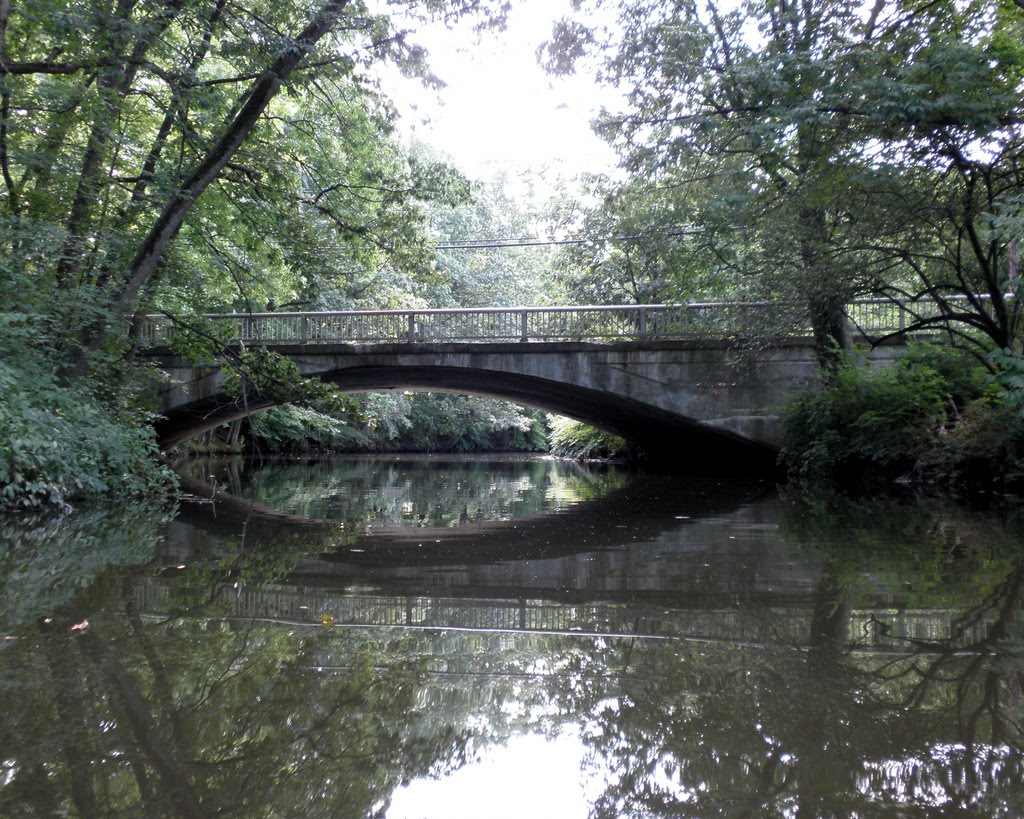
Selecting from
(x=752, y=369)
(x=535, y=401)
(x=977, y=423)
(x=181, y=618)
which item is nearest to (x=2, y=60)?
(x=181, y=618)

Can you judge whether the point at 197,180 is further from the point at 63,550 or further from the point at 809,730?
the point at 809,730

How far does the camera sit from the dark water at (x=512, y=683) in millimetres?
1890

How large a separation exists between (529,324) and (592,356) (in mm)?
1363

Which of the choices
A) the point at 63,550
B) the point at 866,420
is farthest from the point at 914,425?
the point at 63,550

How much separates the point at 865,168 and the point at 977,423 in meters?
3.59

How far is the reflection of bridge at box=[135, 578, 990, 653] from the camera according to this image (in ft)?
10.3

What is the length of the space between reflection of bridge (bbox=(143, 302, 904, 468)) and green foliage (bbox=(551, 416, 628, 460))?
23.9ft

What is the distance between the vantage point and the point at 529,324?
53.4ft

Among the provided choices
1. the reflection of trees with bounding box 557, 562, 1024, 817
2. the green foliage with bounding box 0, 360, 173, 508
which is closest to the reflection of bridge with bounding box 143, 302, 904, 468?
the green foliage with bounding box 0, 360, 173, 508

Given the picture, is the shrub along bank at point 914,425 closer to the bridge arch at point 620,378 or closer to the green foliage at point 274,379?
the bridge arch at point 620,378

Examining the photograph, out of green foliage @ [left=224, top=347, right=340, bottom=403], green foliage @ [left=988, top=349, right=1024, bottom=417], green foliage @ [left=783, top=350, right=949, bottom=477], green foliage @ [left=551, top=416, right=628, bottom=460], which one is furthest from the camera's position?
green foliage @ [left=551, top=416, right=628, bottom=460]

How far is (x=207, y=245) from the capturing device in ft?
39.1

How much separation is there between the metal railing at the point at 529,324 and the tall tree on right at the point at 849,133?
210 cm

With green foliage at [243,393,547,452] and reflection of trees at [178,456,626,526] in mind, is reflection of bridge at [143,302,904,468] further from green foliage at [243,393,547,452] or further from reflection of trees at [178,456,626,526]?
green foliage at [243,393,547,452]
